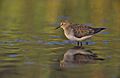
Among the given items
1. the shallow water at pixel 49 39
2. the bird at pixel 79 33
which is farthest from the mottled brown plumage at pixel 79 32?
the shallow water at pixel 49 39

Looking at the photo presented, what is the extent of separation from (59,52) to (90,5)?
39.7ft

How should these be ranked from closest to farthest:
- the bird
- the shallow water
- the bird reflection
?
the shallow water < the bird reflection < the bird

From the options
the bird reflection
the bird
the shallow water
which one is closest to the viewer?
the shallow water

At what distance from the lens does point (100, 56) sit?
1318cm

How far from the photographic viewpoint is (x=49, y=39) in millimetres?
15508

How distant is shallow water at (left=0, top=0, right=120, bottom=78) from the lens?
1154 cm

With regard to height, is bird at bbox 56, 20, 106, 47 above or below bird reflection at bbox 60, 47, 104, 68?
above

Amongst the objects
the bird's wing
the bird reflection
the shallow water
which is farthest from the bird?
the bird reflection

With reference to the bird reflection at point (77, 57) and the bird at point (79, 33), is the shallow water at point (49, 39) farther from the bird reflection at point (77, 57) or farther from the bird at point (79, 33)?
the bird at point (79, 33)

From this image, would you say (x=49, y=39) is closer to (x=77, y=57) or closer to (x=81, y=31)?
(x=81, y=31)

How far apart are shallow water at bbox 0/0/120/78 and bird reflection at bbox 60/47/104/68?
173 mm

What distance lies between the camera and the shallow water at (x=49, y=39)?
37.9 ft

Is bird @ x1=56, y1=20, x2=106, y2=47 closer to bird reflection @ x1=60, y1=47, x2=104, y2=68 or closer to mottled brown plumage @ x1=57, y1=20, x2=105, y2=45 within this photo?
mottled brown plumage @ x1=57, y1=20, x2=105, y2=45

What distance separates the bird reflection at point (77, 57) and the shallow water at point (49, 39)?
6.8 inches
